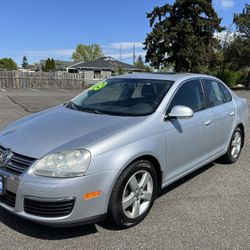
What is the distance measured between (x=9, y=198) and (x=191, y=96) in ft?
8.51

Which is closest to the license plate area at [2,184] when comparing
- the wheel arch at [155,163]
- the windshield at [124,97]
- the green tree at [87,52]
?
the wheel arch at [155,163]

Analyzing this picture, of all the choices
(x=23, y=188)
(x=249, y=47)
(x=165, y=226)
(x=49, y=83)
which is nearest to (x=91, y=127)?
(x=23, y=188)

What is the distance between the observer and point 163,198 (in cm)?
406

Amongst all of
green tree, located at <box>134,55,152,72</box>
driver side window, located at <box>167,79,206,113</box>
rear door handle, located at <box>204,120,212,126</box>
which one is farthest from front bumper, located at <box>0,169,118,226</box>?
green tree, located at <box>134,55,152,72</box>

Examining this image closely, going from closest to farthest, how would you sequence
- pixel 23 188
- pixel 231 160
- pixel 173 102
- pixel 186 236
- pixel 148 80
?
pixel 23 188
pixel 186 236
pixel 173 102
pixel 148 80
pixel 231 160

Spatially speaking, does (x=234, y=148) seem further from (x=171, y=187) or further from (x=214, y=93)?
(x=171, y=187)

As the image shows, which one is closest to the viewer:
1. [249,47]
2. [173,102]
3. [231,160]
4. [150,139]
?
[150,139]

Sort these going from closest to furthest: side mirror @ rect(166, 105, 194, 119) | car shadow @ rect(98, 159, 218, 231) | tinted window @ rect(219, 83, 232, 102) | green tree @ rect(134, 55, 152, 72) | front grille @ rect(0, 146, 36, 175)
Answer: front grille @ rect(0, 146, 36, 175) → car shadow @ rect(98, 159, 218, 231) → side mirror @ rect(166, 105, 194, 119) → tinted window @ rect(219, 83, 232, 102) → green tree @ rect(134, 55, 152, 72)

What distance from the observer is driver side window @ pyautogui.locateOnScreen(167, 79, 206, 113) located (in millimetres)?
4042

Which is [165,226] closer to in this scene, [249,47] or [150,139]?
[150,139]

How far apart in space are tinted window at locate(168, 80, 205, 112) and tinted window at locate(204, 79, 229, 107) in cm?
21

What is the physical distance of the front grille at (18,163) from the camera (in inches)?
114

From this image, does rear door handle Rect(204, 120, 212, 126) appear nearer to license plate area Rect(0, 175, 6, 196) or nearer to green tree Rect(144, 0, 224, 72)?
license plate area Rect(0, 175, 6, 196)

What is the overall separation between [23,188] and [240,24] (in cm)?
4126
